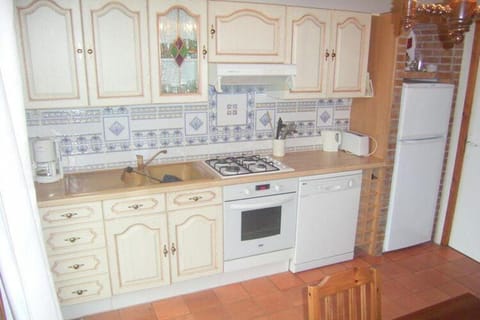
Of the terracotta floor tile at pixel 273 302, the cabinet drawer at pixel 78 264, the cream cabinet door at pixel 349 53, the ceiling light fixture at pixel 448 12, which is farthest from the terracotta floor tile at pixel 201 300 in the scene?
the ceiling light fixture at pixel 448 12

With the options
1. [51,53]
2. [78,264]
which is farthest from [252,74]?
[78,264]

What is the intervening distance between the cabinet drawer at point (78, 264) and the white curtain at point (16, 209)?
23.0 inches

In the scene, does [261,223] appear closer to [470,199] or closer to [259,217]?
[259,217]

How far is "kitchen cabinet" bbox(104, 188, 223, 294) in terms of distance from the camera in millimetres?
2338

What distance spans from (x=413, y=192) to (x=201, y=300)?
1.96 meters

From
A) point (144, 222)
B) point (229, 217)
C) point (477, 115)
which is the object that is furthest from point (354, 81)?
point (144, 222)

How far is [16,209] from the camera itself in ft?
4.94

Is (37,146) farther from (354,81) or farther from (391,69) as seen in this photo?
(391,69)

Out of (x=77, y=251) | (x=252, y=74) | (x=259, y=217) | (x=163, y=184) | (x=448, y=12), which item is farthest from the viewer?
(x=259, y=217)

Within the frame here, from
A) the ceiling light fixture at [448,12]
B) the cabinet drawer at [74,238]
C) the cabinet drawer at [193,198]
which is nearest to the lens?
the ceiling light fixture at [448,12]

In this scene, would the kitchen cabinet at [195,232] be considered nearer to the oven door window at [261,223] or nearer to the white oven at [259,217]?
the white oven at [259,217]

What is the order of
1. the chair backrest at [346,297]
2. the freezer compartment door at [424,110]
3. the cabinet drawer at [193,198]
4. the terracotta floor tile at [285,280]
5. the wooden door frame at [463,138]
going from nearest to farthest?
the chair backrest at [346,297], the cabinet drawer at [193,198], the terracotta floor tile at [285,280], the freezer compartment door at [424,110], the wooden door frame at [463,138]

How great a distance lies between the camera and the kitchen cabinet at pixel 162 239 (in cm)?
234

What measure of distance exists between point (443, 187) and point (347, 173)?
3.78ft
